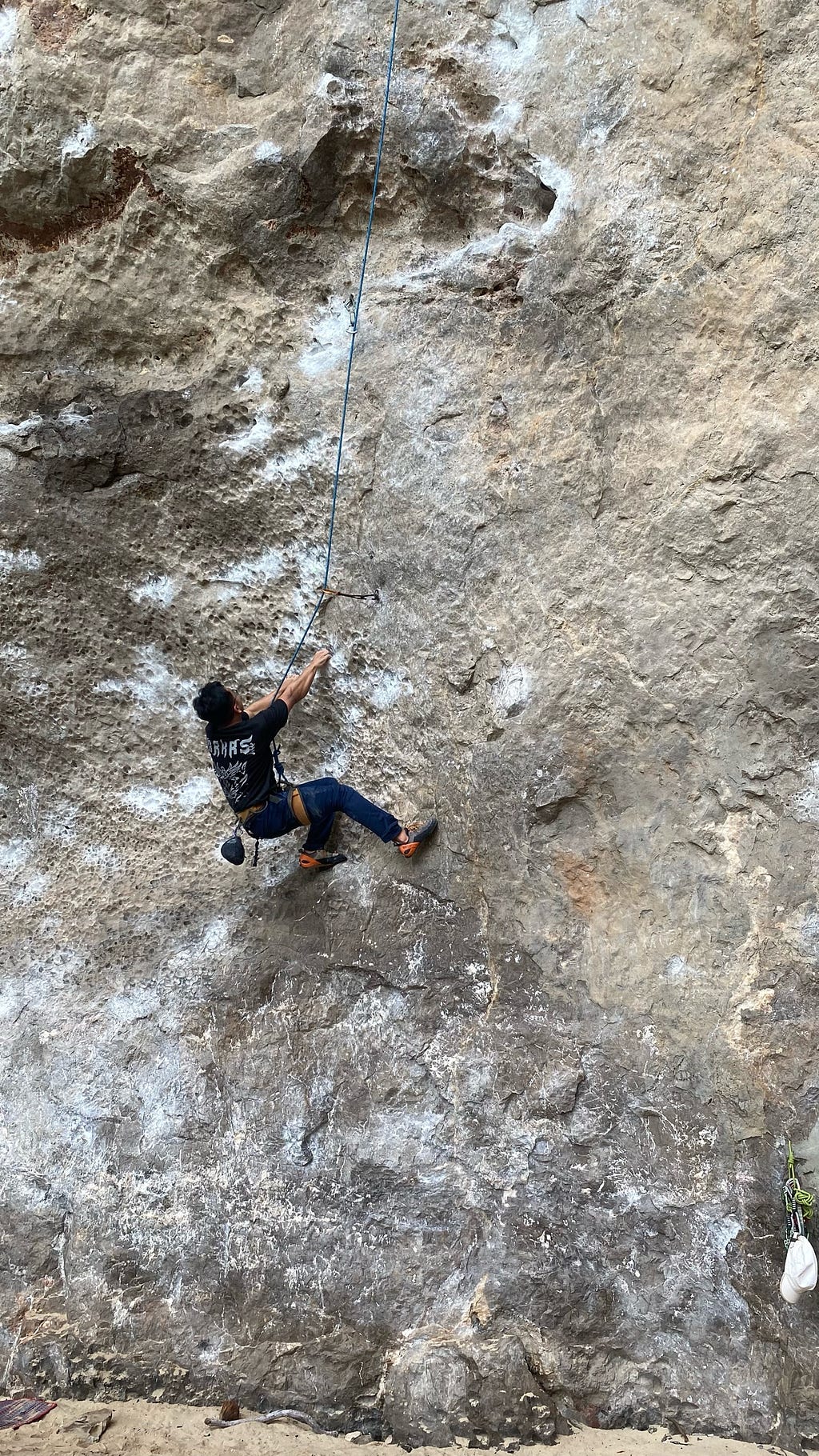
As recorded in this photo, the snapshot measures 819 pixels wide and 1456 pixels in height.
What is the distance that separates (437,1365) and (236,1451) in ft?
2.84

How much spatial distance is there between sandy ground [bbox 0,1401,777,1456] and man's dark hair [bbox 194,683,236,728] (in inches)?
111

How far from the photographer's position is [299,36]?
14.5 ft

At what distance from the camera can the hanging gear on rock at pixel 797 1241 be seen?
3.36 meters

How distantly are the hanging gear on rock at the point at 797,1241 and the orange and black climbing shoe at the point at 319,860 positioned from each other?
2.11 meters

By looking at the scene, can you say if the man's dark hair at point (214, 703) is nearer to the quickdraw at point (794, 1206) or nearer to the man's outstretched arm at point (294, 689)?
the man's outstretched arm at point (294, 689)

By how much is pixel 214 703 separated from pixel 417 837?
1.01 metres

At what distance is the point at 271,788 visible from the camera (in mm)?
4258

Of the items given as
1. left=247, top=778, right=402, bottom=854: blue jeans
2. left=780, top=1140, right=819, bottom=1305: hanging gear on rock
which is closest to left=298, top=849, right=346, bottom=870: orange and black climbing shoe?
left=247, top=778, right=402, bottom=854: blue jeans

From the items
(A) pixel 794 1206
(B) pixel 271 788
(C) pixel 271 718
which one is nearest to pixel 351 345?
(C) pixel 271 718

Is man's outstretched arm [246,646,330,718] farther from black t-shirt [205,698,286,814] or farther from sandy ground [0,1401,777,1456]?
sandy ground [0,1401,777,1456]

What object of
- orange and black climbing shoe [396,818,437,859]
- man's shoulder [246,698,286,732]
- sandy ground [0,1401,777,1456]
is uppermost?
man's shoulder [246,698,286,732]

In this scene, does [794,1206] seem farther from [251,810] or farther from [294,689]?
[294,689]

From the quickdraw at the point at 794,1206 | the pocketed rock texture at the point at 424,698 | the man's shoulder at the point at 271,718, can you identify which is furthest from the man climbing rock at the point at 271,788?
the quickdraw at the point at 794,1206

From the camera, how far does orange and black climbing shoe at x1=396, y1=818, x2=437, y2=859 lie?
13.8 ft
